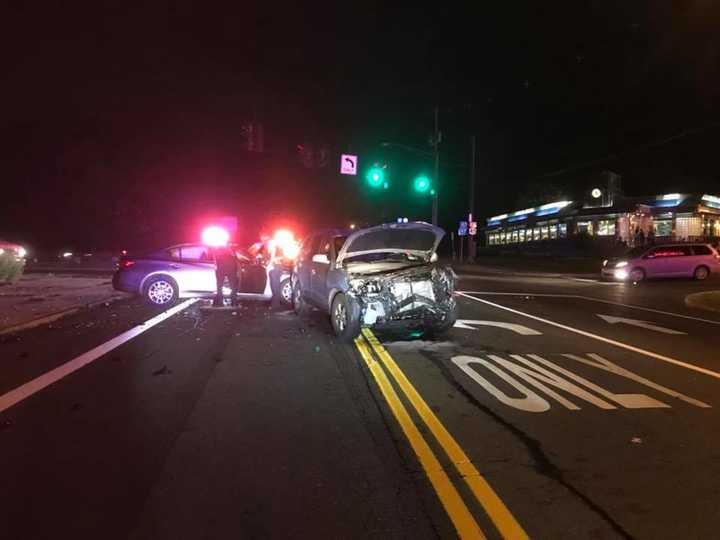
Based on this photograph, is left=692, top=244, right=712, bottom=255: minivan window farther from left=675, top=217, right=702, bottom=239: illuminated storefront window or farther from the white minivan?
left=675, top=217, right=702, bottom=239: illuminated storefront window

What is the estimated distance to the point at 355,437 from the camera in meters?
5.46

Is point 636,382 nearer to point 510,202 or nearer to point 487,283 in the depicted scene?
point 487,283

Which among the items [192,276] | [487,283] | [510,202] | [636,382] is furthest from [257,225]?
[636,382]

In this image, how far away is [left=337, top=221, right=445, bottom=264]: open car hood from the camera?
10914 mm

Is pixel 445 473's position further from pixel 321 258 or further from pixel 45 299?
pixel 45 299

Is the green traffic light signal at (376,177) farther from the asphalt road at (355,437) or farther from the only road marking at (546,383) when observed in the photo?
the only road marking at (546,383)

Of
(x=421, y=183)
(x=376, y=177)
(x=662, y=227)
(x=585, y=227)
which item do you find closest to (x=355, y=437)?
(x=376, y=177)

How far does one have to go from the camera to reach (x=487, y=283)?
→ 24438 millimetres

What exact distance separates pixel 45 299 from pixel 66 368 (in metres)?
7.51

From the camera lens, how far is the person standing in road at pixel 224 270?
A: 563 inches

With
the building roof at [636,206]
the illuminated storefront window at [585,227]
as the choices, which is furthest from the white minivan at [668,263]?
the illuminated storefront window at [585,227]

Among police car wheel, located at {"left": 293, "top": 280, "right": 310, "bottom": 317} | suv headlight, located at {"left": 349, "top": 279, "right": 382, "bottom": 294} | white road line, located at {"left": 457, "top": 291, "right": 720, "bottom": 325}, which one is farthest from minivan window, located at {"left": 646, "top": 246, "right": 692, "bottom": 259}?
suv headlight, located at {"left": 349, "top": 279, "right": 382, "bottom": 294}

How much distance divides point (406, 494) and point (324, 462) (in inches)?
33.5

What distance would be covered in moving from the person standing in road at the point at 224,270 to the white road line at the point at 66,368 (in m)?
2.32
